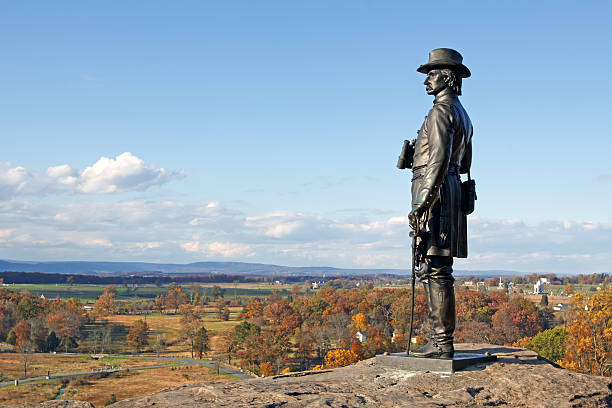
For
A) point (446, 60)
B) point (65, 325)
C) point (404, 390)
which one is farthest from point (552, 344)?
point (65, 325)

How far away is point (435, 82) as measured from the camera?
8.84m

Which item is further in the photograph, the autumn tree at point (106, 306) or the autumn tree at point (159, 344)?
the autumn tree at point (106, 306)

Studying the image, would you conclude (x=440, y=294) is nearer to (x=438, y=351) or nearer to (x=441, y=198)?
(x=438, y=351)

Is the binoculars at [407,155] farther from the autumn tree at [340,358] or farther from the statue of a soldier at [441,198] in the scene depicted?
the autumn tree at [340,358]

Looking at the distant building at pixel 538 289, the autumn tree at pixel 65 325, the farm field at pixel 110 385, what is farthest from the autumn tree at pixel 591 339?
the distant building at pixel 538 289

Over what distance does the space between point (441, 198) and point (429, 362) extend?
229 cm

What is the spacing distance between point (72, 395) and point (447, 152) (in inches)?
3420

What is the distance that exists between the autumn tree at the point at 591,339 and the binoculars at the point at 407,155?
4635 cm

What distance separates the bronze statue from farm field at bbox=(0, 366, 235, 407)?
76068 millimetres

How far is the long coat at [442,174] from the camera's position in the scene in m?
8.08

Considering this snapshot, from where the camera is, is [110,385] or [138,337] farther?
[138,337]

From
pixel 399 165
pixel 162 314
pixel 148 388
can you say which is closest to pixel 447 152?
pixel 399 165

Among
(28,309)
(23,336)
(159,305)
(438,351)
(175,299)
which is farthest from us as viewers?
(175,299)

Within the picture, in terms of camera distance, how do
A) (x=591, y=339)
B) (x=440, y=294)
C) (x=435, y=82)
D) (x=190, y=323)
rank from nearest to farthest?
(x=440, y=294), (x=435, y=82), (x=591, y=339), (x=190, y=323)
